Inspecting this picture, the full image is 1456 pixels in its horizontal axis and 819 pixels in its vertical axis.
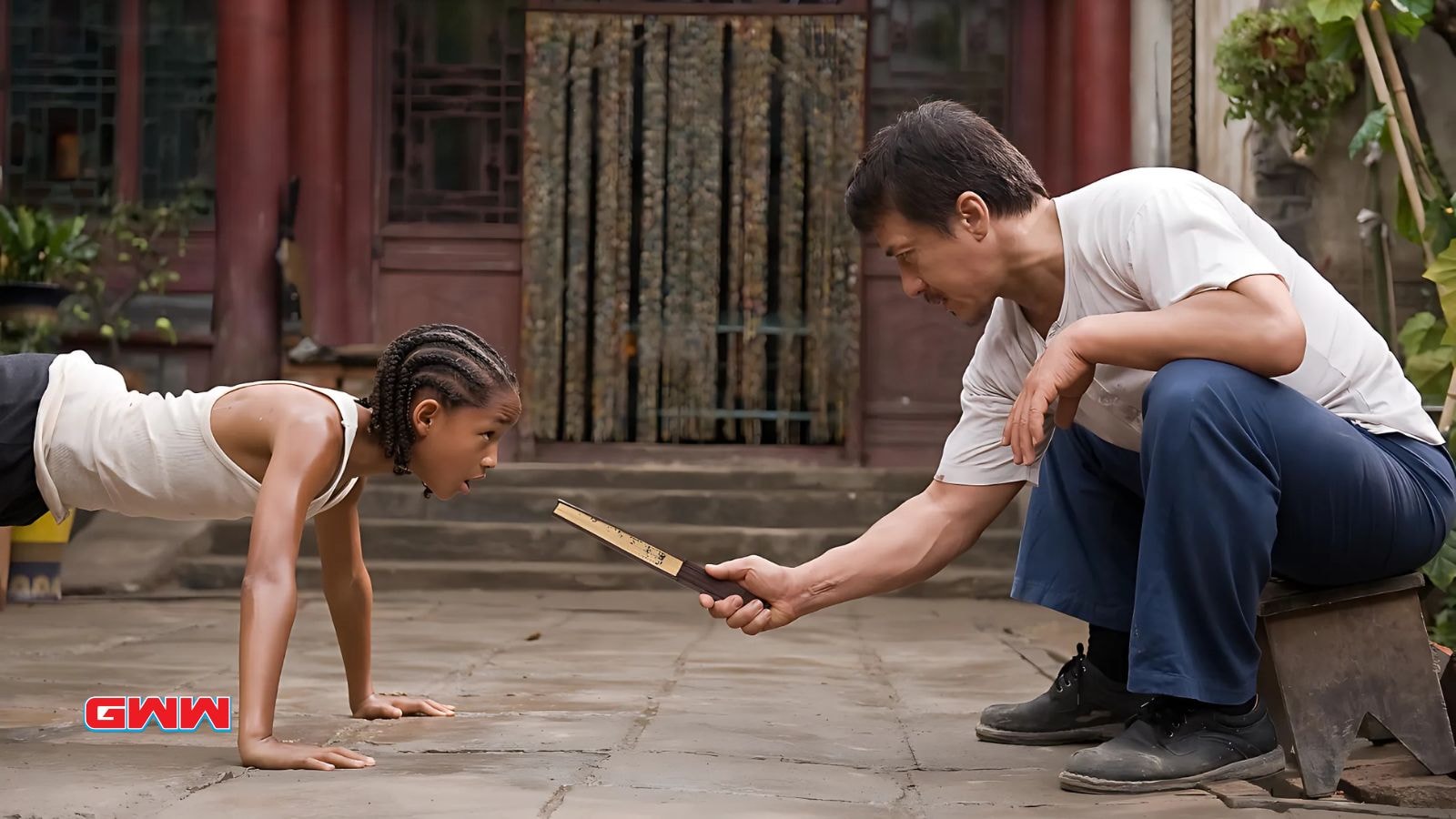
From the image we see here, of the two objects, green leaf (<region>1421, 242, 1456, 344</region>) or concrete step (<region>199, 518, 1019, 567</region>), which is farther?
concrete step (<region>199, 518, 1019, 567</region>)

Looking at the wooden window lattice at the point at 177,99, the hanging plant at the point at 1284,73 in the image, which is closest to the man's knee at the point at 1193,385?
the hanging plant at the point at 1284,73

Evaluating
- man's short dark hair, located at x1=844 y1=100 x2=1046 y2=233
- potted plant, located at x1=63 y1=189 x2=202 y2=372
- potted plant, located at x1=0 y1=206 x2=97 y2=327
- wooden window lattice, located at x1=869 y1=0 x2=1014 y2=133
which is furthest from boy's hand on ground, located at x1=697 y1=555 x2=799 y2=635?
wooden window lattice, located at x1=869 y1=0 x2=1014 y2=133

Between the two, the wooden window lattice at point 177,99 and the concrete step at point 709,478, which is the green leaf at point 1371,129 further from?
the wooden window lattice at point 177,99

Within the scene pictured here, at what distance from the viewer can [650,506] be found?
6.42m

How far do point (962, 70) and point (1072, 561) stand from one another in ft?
17.0

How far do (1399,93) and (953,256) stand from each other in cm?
279

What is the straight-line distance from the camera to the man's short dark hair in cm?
217

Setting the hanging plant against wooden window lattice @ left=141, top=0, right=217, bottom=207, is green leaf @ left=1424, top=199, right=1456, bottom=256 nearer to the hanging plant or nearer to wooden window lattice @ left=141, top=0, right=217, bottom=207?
the hanging plant

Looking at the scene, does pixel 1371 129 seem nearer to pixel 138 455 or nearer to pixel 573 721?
pixel 573 721

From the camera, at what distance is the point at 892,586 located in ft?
8.00

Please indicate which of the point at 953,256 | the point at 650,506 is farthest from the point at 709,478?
the point at 953,256

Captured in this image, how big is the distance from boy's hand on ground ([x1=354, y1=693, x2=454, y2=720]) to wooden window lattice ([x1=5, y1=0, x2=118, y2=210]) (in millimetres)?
5374

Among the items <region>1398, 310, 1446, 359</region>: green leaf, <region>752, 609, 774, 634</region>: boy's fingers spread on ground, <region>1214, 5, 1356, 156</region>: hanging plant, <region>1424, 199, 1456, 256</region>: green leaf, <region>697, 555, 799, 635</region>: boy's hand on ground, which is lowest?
<region>752, 609, 774, 634</region>: boy's fingers spread on ground

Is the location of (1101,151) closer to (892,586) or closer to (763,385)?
(763,385)
